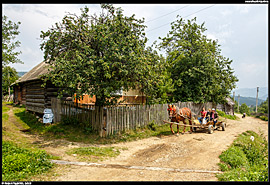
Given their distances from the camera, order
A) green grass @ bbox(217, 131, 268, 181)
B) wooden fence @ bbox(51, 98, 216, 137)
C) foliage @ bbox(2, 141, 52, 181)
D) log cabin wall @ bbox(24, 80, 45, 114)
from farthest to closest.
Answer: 1. log cabin wall @ bbox(24, 80, 45, 114)
2. wooden fence @ bbox(51, 98, 216, 137)
3. foliage @ bbox(2, 141, 52, 181)
4. green grass @ bbox(217, 131, 268, 181)

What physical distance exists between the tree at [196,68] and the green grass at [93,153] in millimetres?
12238

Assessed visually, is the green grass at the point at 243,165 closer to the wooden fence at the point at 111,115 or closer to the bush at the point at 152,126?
the bush at the point at 152,126

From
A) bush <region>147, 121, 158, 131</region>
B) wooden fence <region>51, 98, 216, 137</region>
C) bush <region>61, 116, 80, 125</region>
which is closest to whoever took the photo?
wooden fence <region>51, 98, 216, 137</region>

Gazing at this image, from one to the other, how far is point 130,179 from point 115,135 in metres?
5.67

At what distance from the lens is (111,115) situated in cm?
1066

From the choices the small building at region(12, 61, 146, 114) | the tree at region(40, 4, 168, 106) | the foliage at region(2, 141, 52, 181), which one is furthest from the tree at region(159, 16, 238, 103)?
the foliage at region(2, 141, 52, 181)

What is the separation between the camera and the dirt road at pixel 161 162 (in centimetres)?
544

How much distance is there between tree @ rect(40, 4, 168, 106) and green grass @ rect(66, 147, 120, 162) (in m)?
2.71

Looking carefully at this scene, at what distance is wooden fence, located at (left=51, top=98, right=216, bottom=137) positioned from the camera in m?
10.5

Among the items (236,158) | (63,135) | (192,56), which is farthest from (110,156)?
(192,56)

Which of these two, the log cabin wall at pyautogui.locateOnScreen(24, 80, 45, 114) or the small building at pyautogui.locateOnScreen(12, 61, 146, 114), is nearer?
the small building at pyautogui.locateOnScreen(12, 61, 146, 114)

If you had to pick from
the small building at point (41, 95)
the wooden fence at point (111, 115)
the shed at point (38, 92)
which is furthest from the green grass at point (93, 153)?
the shed at point (38, 92)

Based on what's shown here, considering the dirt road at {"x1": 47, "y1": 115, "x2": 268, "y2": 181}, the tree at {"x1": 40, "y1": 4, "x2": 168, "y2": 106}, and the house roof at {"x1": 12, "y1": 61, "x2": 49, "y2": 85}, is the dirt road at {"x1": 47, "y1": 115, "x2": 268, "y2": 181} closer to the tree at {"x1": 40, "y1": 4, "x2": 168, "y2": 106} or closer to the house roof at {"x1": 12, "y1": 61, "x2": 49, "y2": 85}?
the tree at {"x1": 40, "y1": 4, "x2": 168, "y2": 106}

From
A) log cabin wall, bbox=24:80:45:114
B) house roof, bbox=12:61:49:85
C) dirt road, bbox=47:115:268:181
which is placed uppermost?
house roof, bbox=12:61:49:85
